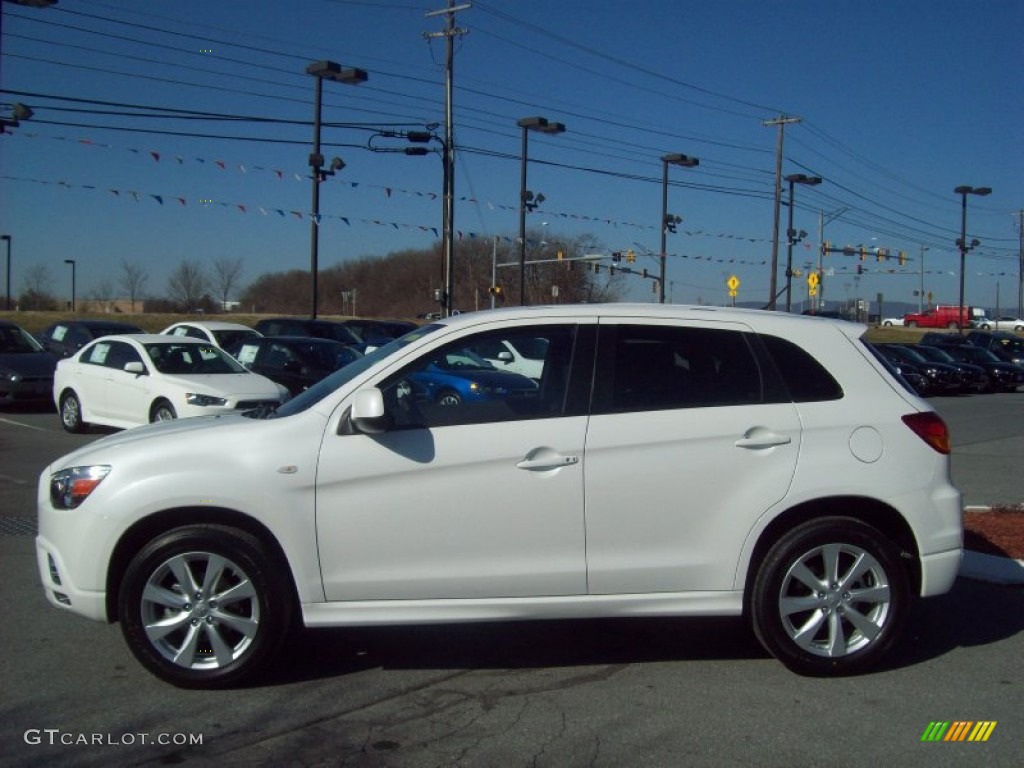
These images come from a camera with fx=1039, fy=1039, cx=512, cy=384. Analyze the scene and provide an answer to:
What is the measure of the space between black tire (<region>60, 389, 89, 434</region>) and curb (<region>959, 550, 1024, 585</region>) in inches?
507

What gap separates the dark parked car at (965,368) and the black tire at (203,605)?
30.3 meters

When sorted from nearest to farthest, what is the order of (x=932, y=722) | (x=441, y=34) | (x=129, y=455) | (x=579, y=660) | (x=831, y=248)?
(x=932, y=722), (x=129, y=455), (x=579, y=660), (x=441, y=34), (x=831, y=248)

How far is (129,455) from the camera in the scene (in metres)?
4.96

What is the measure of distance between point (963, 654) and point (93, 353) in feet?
45.5

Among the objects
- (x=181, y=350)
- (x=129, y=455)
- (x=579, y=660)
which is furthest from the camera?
(x=181, y=350)

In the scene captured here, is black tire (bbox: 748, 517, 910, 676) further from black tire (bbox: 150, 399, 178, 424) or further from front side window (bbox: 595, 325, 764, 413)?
black tire (bbox: 150, 399, 178, 424)

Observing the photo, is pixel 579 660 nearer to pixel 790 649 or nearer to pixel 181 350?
pixel 790 649

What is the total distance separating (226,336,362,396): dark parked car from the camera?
17781 mm

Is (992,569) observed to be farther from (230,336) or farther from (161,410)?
(230,336)

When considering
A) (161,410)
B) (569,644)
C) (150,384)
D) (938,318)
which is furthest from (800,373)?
(938,318)

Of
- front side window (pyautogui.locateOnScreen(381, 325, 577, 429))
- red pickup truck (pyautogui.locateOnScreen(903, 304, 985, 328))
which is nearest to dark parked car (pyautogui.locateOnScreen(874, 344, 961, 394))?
front side window (pyautogui.locateOnScreen(381, 325, 577, 429))

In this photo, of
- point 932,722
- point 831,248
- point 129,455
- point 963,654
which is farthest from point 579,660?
point 831,248

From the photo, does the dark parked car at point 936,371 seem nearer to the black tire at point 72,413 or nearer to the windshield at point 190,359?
the windshield at point 190,359

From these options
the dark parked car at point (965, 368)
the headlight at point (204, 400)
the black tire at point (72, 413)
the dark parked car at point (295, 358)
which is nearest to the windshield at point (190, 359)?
the headlight at point (204, 400)
